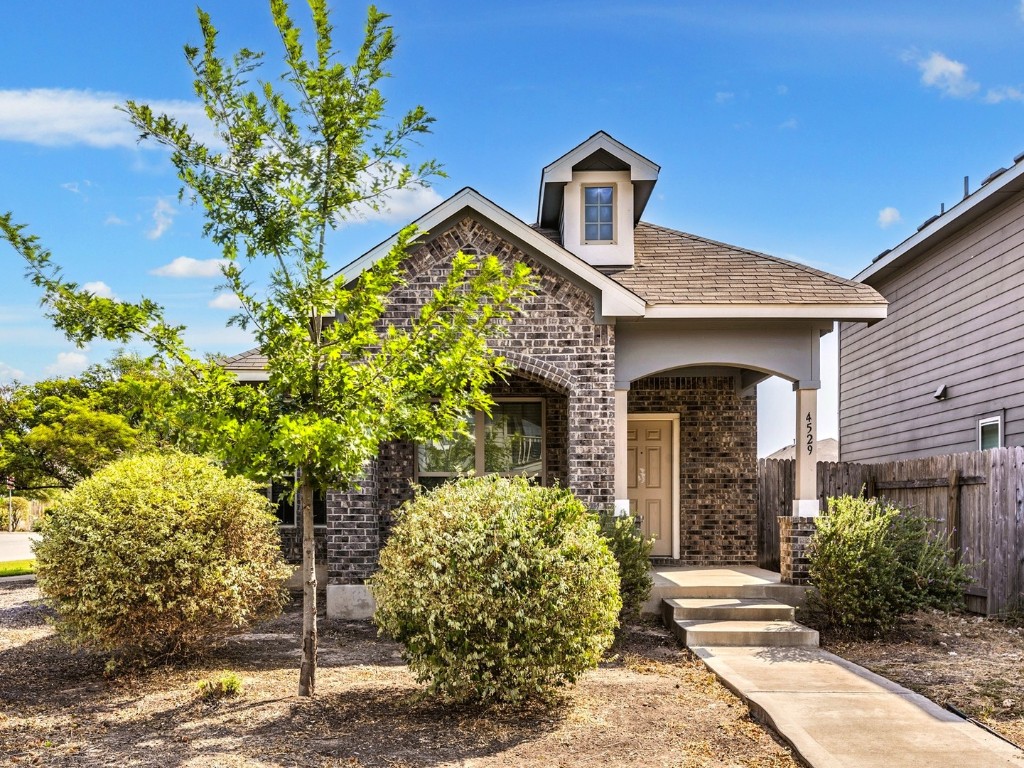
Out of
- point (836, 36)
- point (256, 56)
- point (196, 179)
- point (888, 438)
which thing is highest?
point (836, 36)

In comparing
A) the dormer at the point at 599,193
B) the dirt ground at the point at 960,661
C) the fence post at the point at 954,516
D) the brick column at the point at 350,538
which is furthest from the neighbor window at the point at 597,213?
the dirt ground at the point at 960,661

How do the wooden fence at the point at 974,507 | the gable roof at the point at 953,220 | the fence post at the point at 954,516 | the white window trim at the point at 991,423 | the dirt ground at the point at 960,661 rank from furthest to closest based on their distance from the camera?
1. the white window trim at the point at 991,423
2. the gable roof at the point at 953,220
3. the fence post at the point at 954,516
4. the wooden fence at the point at 974,507
5. the dirt ground at the point at 960,661

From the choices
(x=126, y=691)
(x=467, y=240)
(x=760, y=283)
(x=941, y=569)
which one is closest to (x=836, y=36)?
(x=760, y=283)

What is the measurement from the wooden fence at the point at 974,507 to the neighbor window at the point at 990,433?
147 centimetres

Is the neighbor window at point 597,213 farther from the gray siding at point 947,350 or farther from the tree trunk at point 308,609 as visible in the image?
the tree trunk at point 308,609

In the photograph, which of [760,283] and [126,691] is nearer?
[126,691]

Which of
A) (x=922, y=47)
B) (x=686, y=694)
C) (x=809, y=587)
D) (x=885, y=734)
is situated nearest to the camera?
(x=885, y=734)

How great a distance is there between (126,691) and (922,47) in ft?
40.9

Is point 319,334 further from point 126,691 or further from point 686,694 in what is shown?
point 686,694

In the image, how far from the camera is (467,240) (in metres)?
11.2

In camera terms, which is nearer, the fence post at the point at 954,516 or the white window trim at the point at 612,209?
the fence post at the point at 954,516

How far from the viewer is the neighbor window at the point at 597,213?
12.8 m

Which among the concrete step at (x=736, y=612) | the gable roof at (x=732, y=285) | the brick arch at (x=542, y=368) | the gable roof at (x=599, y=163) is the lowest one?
the concrete step at (x=736, y=612)

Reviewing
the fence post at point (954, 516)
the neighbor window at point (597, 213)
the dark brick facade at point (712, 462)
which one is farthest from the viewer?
the dark brick facade at point (712, 462)
